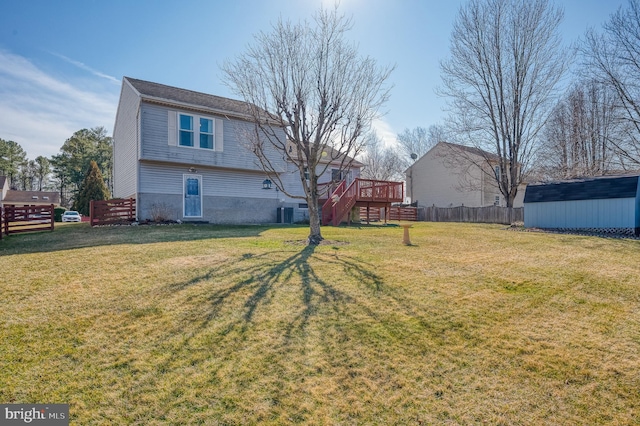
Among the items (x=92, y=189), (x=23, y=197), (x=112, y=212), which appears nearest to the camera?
(x=112, y=212)

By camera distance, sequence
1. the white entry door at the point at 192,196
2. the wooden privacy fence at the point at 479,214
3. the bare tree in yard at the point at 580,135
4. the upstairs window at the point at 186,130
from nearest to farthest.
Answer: the upstairs window at the point at 186,130 → the white entry door at the point at 192,196 → the bare tree in yard at the point at 580,135 → the wooden privacy fence at the point at 479,214

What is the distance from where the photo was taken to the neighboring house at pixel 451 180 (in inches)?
1102

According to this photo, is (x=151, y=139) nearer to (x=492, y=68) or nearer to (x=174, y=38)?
(x=174, y=38)

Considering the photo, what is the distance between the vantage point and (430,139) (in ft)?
149

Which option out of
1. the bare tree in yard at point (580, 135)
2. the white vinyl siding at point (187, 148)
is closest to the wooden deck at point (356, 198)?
the white vinyl siding at point (187, 148)

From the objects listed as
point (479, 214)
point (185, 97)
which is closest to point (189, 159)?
point (185, 97)

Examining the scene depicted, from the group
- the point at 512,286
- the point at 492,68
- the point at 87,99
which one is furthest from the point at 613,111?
the point at 87,99

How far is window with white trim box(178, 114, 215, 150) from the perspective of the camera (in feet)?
47.8

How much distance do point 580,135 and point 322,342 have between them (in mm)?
22605

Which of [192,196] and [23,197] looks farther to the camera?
[23,197]

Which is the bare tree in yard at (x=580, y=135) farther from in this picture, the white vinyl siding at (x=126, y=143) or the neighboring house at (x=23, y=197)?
the neighboring house at (x=23, y=197)

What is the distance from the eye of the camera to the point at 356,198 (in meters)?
15.5

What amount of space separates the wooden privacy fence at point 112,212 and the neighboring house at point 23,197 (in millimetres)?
36436

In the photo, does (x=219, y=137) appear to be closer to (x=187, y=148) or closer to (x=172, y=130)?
(x=187, y=148)
